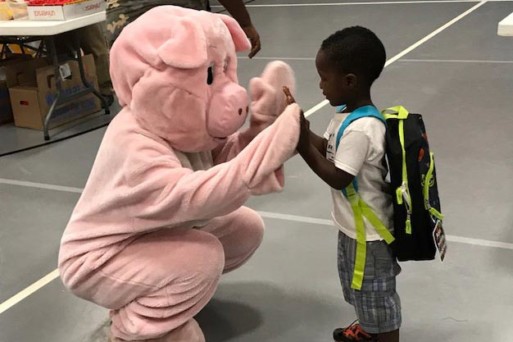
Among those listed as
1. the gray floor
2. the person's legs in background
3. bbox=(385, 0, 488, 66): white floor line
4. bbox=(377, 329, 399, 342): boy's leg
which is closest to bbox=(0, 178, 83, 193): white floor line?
the gray floor

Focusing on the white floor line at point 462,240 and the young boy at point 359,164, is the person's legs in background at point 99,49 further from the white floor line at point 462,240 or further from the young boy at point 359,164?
the young boy at point 359,164

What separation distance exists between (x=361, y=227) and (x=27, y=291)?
1223mm

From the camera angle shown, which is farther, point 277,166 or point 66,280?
point 66,280

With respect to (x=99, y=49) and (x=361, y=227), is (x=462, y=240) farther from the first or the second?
(x=99, y=49)

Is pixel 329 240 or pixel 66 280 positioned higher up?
pixel 66 280

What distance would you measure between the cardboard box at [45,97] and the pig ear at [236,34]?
99.5 inches

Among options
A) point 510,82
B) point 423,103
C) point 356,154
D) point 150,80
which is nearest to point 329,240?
point 356,154

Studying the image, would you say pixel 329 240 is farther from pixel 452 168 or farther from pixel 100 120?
pixel 100 120

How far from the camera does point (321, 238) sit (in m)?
2.33

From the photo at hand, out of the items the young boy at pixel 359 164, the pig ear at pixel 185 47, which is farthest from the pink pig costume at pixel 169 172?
the young boy at pixel 359 164

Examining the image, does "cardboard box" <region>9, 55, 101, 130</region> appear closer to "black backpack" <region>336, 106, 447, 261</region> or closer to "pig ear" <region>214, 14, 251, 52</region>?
"pig ear" <region>214, 14, 251, 52</region>

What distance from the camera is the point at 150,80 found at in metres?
1.48

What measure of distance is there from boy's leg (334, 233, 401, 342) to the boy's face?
0.34 metres

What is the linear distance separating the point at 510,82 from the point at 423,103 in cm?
62
